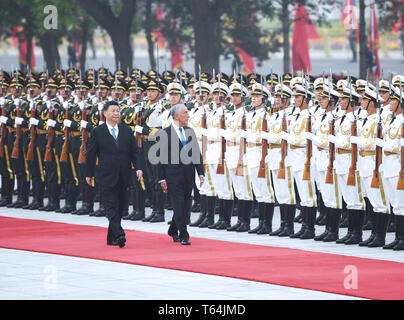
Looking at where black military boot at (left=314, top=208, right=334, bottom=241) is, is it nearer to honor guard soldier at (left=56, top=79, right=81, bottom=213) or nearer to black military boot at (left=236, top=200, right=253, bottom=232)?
black military boot at (left=236, top=200, right=253, bottom=232)

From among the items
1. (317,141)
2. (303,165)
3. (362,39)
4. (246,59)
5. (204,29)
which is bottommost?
(303,165)

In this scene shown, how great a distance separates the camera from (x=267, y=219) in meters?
14.7

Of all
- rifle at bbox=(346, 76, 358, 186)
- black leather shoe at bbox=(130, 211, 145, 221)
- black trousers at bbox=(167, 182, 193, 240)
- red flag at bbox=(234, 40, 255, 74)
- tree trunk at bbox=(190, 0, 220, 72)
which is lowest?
black leather shoe at bbox=(130, 211, 145, 221)

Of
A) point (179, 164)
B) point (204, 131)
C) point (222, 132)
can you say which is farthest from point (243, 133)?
point (179, 164)

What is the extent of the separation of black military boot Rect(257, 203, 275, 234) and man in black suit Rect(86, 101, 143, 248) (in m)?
2.00

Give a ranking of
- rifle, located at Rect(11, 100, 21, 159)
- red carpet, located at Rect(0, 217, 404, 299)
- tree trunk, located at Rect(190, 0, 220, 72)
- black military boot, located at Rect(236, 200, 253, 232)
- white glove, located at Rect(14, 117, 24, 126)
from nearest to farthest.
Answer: red carpet, located at Rect(0, 217, 404, 299) → black military boot, located at Rect(236, 200, 253, 232) → white glove, located at Rect(14, 117, 24, 126) → rifle, located at Rect(11, 100, 21, 159) → tree trunk, located at Rect(190, 0, 220, 72)

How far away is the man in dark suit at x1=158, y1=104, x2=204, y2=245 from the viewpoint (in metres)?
13.5

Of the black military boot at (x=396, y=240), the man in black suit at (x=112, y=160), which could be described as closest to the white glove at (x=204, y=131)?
the man in black suit at (x=112, y=160)

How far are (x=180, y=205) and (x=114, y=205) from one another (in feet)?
2.56

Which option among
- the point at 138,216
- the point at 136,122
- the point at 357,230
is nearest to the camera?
the point at 357,230

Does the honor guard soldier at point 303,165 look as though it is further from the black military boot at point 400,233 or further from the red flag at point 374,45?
the red flag at point 374,45

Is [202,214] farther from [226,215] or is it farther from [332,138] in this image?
[332,138]

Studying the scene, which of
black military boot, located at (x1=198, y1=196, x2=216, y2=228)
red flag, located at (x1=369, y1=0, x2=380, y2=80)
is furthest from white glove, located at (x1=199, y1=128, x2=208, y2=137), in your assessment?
red flag, located at (x1=369, y1=0, x2=380, y2=80)
